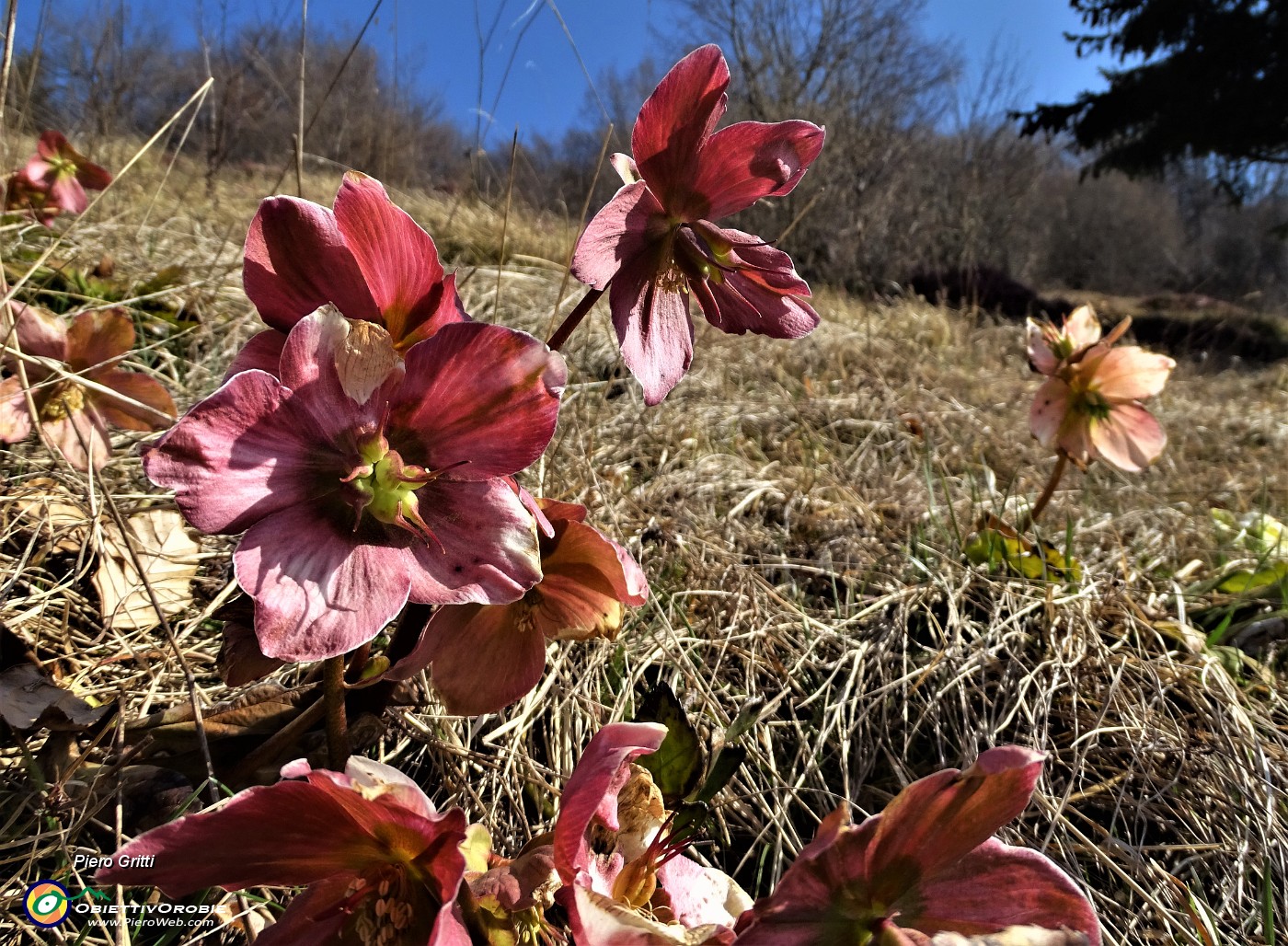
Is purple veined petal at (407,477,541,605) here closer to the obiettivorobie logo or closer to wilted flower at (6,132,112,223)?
the obiettivorobie logo

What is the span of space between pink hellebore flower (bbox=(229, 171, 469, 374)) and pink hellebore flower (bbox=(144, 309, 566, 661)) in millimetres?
47

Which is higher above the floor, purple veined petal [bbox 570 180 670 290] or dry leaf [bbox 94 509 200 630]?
purple veined petal [bbox 570 180 670 290]

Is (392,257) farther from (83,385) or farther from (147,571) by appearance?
(147,571)

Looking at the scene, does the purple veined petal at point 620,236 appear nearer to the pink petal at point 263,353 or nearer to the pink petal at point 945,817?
the pink petal at point 263,353

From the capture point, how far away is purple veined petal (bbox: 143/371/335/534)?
1.24 ft

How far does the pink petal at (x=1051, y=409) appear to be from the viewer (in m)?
1.22

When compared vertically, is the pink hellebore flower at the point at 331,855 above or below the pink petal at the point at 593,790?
below

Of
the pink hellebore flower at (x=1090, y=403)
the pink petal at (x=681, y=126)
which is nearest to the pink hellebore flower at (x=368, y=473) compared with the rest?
the pink petal at (x=681, y=126)

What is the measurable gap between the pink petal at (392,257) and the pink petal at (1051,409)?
1.04 meters

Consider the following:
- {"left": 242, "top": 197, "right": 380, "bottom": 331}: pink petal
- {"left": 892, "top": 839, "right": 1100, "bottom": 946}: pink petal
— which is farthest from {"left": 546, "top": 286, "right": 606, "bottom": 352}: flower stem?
{"left": 892, "top": 839, "right": 1100, "bottom": 946}: pink petal

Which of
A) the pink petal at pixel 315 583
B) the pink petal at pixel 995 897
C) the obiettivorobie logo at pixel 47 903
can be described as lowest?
the obiettivorobie logo at pixel 47 903

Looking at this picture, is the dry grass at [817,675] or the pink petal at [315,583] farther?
the dry grass at [817,675]

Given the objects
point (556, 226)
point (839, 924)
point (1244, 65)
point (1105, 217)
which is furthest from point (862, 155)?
point (1105, 217)

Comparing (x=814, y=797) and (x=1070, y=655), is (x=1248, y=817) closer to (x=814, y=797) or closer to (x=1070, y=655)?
(x=1070, y=655)
